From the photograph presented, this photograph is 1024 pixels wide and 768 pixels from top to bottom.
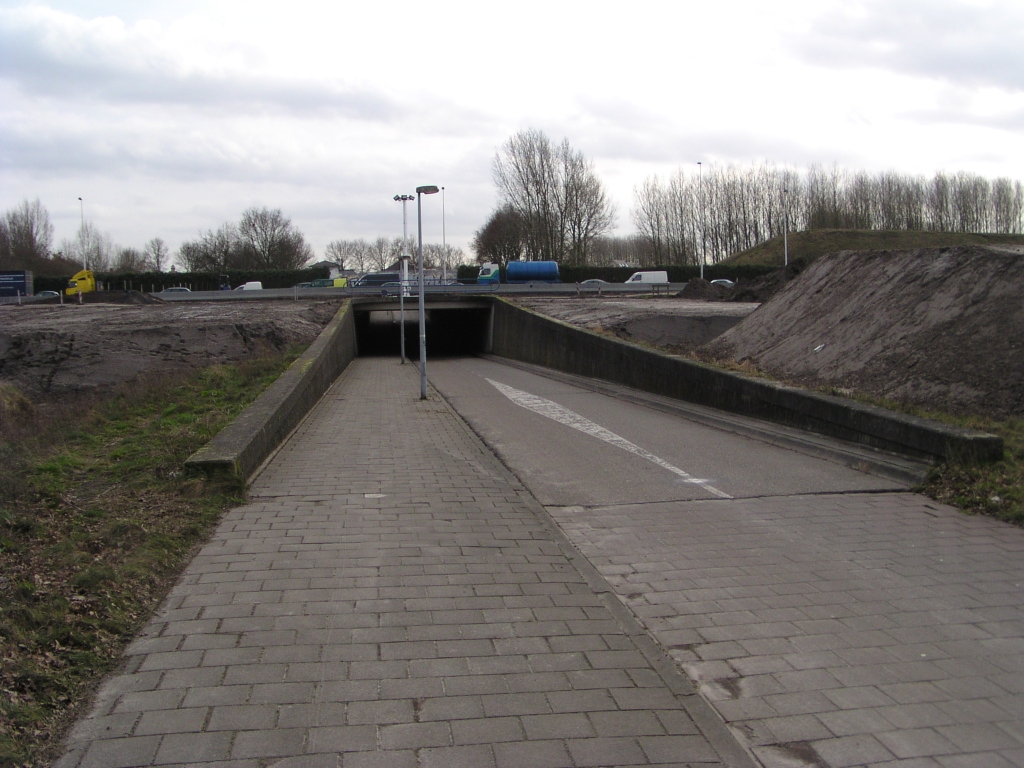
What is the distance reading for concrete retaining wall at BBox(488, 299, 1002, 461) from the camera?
9.07m

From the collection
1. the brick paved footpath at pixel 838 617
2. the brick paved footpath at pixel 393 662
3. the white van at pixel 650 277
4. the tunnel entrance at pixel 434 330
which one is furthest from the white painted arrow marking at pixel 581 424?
the white van at pixel 650 277

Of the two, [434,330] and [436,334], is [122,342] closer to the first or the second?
[436,334]

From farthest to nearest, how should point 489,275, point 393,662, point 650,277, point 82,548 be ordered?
point 489,275 → point 650,277 → point 82,548 → point 393,662

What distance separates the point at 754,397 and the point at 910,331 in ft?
8.80

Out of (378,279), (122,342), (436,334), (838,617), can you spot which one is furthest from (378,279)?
(838,617)

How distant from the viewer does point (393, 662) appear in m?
4.37

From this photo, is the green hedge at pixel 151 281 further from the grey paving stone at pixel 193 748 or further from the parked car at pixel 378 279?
the grey paving stone at pixel 193 748

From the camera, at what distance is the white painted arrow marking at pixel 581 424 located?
377 inches

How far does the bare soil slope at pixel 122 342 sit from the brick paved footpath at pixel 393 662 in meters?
17.6

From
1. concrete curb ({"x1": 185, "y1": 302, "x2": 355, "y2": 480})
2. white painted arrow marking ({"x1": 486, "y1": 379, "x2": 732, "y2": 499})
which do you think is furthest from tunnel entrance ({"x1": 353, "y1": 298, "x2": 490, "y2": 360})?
white painted arrow marking ({"x1": 486, "y1": 379, "x2": 732, "y2": 499})

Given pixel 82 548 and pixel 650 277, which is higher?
pixel 650 277

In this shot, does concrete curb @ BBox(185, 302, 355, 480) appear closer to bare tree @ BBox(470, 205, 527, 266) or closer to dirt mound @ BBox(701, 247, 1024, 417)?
dirt mound @ BBox(701, 247, 1024, 417)

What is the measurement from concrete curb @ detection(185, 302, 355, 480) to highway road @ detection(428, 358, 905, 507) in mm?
3010

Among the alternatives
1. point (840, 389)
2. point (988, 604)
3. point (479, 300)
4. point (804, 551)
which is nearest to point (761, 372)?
point (840, 389)
